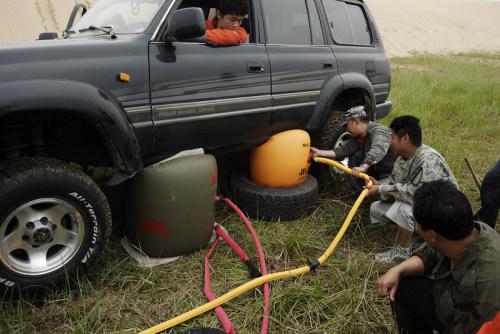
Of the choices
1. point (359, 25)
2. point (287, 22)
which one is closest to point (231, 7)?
point (287, 22)

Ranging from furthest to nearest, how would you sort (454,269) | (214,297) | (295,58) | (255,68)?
(295,58) → (255,68) → (214,297) → (454,269)

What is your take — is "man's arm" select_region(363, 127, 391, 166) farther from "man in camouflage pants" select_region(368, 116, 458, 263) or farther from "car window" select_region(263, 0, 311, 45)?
"car window" select_region(263, 0, 311, 45)

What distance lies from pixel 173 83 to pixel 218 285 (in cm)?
141

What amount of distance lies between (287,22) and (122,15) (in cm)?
149

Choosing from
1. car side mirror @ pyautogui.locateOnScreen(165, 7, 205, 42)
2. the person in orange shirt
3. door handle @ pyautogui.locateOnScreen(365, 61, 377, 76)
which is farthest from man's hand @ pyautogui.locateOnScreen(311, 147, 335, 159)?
car side mirror @ pyautogui.locateOnScreen(165, 7, 205, 42)

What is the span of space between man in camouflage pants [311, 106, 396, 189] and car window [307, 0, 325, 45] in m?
0.77

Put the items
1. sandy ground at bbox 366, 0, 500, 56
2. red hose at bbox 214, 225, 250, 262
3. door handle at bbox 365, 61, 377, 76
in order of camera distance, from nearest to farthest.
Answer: red hose at bbox 214, 225, 250, 262
door handle at bbox 365, 61, 377, 76
sandy ground at bbox 366, 0, 500, 56

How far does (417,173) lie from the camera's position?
302cm

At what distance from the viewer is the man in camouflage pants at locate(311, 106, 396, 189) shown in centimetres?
376

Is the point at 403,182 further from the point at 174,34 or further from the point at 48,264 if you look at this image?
the point at 48,264

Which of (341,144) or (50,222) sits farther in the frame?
(341,144)

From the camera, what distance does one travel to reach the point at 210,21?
11.9 feet

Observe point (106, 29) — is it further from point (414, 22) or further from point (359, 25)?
point (414, 22)

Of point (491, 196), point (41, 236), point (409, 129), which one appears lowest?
point (491, 196)
